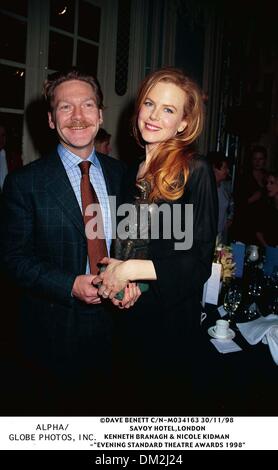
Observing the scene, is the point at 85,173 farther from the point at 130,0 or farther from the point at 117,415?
the point at 130,0

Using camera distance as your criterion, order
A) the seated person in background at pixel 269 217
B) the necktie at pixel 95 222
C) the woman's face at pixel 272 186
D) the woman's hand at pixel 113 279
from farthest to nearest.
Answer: the woman's face at pixel 272 186 → the seated person in background at pixel 269 217 → the necktie at pixel 95 222 → the woman's hand at pixel 113 279

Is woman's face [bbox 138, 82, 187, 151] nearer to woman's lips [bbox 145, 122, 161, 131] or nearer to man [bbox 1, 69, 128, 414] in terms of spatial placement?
woman's lips [bbox 145, 122, 161, 131]

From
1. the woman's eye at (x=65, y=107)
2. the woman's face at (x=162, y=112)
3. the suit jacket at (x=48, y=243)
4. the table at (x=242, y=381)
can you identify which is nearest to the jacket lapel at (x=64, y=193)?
the suit jacket at (x=48, y=243)

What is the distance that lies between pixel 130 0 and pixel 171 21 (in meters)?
0.78

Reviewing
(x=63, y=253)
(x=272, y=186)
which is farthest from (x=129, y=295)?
(x=272, y=186)

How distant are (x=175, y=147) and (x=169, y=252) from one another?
46 cm

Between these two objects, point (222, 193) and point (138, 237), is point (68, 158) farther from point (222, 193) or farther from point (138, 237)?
point (222, 193)

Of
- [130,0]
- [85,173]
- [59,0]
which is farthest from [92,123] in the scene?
[130,0]

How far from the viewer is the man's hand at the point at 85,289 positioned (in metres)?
1.62

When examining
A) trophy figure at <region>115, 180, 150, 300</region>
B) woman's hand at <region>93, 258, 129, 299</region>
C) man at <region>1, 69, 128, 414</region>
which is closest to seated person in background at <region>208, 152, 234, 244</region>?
man at <region>1, 69, 128, 414</region>

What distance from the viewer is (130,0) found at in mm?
5078

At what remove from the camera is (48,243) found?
171 centimetres

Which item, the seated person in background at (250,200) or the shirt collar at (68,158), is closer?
the shirt collar at (68,158)

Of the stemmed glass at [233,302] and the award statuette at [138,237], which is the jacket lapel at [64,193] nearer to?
the award statuette at [138,237]
